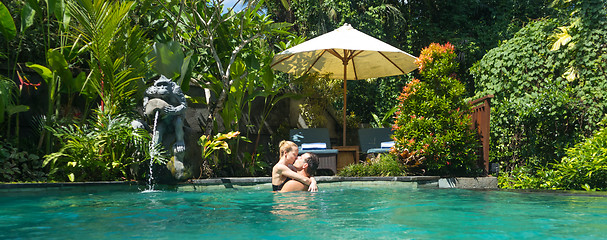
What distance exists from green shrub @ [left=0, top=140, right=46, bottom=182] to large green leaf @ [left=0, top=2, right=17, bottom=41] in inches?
60.2

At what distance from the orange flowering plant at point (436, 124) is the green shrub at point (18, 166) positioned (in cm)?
552

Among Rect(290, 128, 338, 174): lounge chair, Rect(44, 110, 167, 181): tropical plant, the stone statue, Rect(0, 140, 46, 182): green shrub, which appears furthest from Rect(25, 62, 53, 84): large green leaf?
Rect(290, 128, 338, 174): lounge chair

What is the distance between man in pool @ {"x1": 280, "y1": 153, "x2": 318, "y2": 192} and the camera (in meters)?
6.90

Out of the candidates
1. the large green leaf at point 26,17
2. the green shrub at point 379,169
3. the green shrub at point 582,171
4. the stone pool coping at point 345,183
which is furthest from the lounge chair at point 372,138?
the large green leaf at point 26,17

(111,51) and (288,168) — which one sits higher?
(111,51)

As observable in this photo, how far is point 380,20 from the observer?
51.8 feet

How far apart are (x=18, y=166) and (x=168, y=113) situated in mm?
2396

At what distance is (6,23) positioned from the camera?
7203 mm

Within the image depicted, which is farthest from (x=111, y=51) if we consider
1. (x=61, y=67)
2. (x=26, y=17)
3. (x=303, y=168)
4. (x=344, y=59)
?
(x=344, y=59)

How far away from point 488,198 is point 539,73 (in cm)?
383

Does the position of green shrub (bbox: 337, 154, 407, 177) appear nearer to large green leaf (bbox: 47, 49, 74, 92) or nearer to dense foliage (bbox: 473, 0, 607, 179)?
dense foliage (bbox: 473, 0, 607, 179)

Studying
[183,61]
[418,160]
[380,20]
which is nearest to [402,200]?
[418,160]

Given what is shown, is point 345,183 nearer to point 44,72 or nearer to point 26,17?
point 44,72

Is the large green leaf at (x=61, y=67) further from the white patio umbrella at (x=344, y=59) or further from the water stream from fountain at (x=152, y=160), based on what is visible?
the white patio umbrella at (x=344, y=59)
